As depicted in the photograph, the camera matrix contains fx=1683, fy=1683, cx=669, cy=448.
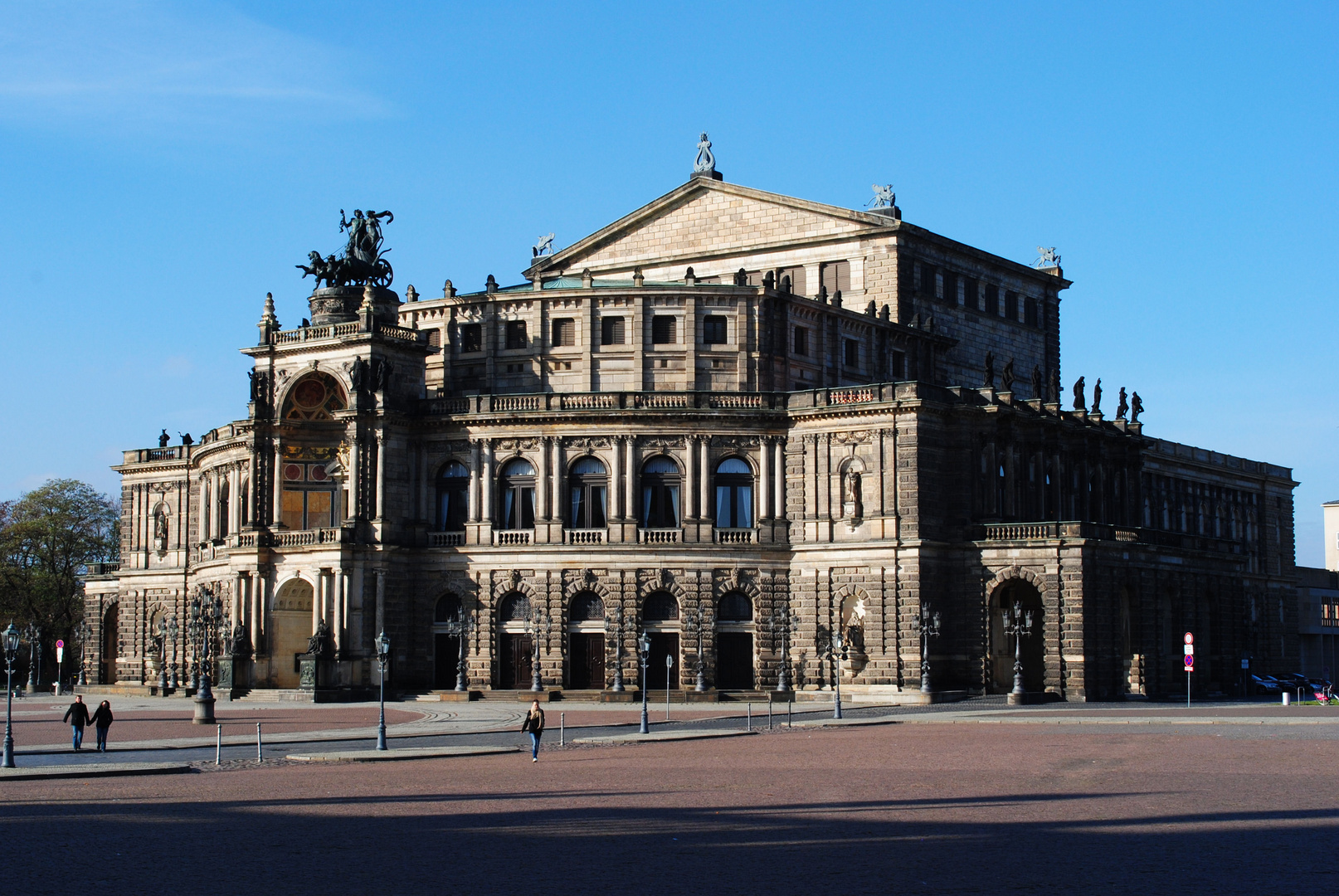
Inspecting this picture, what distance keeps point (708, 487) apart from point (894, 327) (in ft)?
59.4

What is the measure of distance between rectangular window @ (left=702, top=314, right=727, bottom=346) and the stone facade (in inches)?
5.0

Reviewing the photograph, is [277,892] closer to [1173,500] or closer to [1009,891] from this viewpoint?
[1009,891]

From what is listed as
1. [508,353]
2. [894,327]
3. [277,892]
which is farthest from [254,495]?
[277,892]

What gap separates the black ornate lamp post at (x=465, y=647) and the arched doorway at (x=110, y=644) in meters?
40.4

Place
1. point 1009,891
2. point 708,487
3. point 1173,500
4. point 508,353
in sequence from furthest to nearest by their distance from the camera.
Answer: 1. point 1173,500
2. point 508,353
3. point 708,487
4. point 1009,891

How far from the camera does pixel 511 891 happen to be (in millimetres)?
21891

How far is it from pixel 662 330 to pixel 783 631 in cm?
1702

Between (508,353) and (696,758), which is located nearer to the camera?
(696,758)

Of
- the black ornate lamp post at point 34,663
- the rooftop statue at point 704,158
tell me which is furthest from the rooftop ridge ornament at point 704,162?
the black ornate lamp post at point 34,663

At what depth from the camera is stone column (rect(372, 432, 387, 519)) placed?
84.3m

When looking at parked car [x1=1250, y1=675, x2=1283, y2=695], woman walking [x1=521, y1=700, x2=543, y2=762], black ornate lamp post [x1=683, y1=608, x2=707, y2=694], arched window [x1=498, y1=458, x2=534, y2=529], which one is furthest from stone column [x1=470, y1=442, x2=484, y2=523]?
parked car [x1=1250, y1=675, x2=1283, y2=695]

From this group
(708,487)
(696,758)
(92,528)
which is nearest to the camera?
(696,758)

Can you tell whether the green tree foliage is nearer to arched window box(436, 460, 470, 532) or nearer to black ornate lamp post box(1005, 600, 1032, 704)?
arched window box(436, 460, 470, 532)

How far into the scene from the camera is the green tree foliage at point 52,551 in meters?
126
